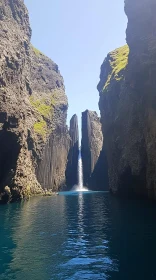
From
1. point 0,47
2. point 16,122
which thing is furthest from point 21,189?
point 0,47

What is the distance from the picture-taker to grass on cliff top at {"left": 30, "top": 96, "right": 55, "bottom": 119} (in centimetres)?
11119

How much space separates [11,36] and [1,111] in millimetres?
26079

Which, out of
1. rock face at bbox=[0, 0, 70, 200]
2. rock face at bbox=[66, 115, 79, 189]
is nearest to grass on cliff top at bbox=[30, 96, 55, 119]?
rock face at bbox=[0, 0, 70, 200]

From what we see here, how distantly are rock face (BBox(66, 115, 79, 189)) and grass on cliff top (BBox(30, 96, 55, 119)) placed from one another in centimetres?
3449

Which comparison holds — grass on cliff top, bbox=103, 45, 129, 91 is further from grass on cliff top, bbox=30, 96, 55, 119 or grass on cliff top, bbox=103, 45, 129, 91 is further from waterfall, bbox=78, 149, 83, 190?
waterfall, bbox=78, 149, 83, 190

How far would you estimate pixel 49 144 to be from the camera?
107625mm

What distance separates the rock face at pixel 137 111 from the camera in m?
45.3

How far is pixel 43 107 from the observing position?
115812mm

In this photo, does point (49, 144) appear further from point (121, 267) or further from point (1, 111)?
point (121, 267)

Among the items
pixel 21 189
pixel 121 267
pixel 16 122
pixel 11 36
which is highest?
pixel 11 36

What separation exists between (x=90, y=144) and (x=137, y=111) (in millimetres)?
93608

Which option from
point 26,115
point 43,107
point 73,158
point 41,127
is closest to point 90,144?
point 73,158

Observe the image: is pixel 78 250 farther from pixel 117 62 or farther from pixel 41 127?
pixel 117 62

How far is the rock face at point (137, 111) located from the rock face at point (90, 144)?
2326 inches
